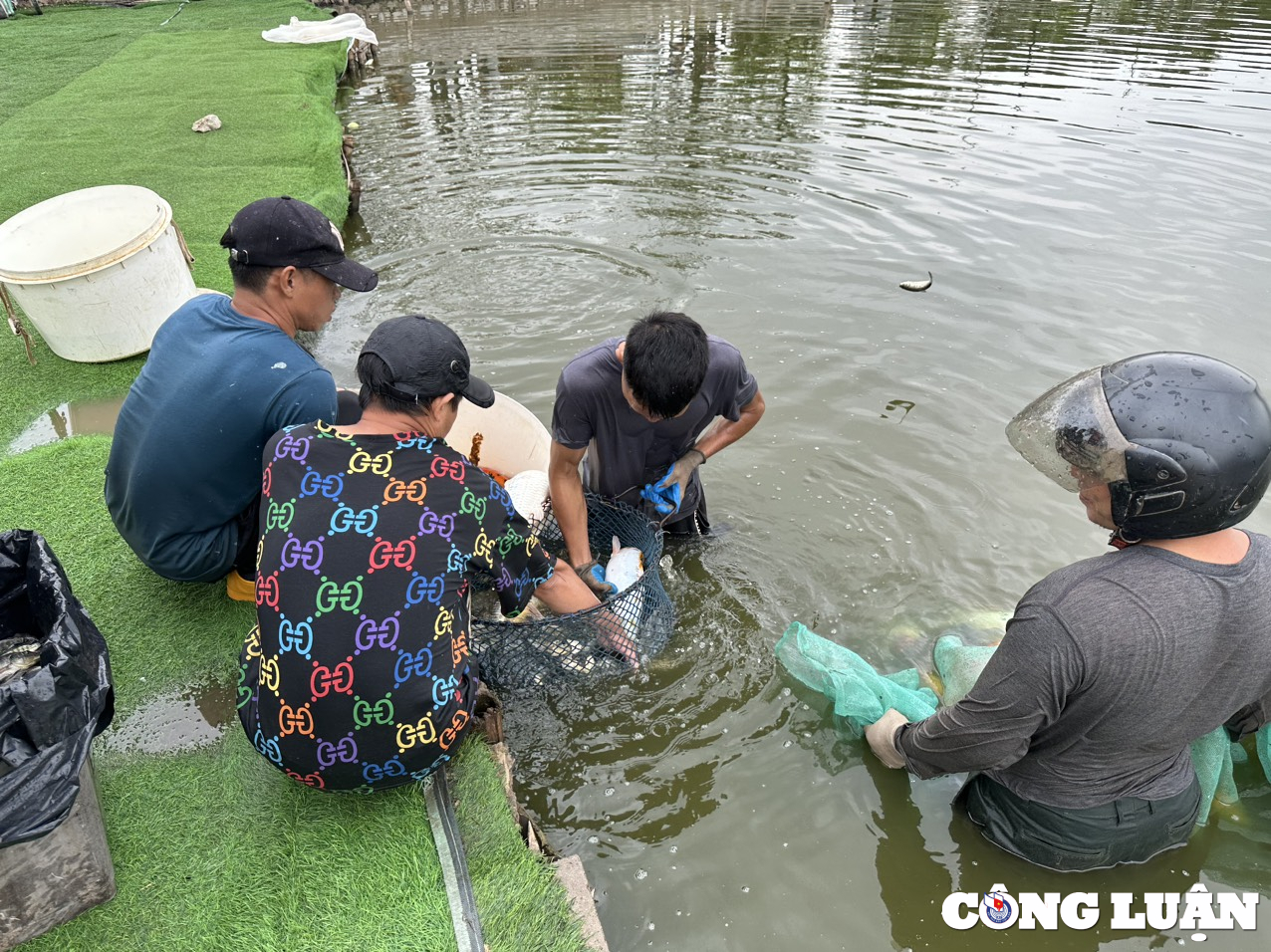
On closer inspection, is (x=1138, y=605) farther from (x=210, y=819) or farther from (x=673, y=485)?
(x=210, y=819)

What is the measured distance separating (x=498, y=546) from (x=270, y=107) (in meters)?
11.3

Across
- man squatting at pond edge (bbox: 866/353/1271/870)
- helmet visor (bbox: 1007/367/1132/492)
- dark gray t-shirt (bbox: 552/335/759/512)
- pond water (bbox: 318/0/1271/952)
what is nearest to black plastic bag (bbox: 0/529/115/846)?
pond water (bbox: 318/0/1271/952)

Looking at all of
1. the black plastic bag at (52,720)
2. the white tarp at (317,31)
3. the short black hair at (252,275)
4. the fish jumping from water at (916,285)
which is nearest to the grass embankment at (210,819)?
the black plastic bag at (52,720)

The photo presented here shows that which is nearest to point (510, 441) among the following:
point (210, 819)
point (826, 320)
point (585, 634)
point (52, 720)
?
point (585, 634)

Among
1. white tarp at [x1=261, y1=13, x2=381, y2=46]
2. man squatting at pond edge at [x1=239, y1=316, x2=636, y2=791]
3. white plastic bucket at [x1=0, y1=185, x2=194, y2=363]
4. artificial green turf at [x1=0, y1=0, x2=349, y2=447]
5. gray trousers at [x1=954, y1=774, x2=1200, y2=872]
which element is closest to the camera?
man squatting at pond edge at [x1=239, y1=316, x2=636, y2=791]

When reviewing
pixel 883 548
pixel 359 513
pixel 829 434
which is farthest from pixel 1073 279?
pixel 359 513

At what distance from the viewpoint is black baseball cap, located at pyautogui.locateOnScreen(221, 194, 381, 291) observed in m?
2.89

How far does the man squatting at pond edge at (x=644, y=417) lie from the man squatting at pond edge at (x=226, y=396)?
3.18ft

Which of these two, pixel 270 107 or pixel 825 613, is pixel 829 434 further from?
pixel 270 107

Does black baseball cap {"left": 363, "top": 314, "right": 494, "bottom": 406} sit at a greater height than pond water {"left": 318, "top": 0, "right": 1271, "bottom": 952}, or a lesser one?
greater

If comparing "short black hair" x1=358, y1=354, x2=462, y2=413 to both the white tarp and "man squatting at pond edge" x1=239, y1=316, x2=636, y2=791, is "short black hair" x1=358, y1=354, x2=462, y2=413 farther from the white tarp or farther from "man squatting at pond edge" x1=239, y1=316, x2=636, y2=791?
the white tarp

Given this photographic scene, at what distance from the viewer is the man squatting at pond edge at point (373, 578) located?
214 cm

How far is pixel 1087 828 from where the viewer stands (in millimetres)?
2477

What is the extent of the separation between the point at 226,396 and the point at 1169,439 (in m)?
2.89
